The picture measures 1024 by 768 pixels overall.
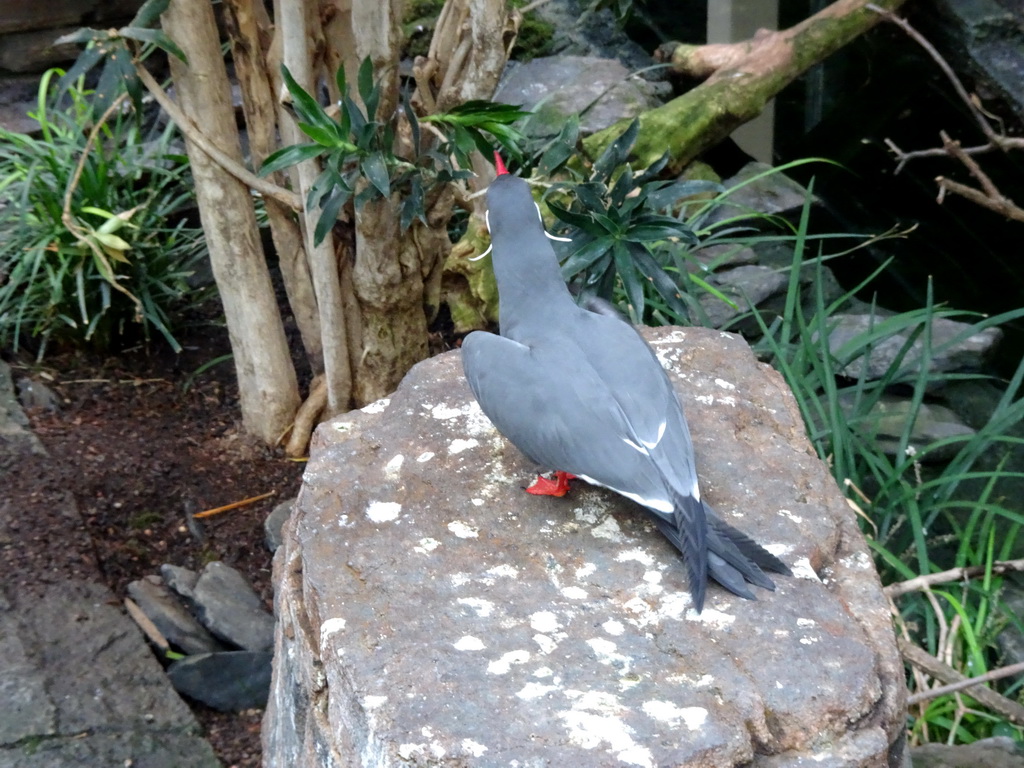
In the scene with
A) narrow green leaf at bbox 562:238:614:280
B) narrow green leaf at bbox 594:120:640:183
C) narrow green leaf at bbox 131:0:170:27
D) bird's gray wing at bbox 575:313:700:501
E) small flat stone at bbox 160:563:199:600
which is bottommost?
small flat stone at bbox 160:563:199:600

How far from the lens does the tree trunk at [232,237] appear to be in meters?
2.54

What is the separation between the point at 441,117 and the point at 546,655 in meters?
1.39

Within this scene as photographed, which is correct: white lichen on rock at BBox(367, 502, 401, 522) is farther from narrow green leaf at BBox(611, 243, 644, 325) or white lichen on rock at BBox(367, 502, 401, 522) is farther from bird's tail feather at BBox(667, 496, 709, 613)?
narrow green leaf at BBox(611, 243, 644, 325)

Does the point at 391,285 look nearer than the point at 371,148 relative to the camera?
No

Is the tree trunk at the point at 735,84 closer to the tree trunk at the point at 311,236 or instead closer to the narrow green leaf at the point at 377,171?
the tree trunk at the point at 311,236

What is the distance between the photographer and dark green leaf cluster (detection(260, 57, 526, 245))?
7.29ft

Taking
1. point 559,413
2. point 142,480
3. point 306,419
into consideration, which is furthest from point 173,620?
point 559,413

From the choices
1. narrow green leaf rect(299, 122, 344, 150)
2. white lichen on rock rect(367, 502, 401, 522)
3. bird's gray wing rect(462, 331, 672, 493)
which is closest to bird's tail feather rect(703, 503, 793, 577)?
bird's gray wing rect(462, 331, 672, 493)

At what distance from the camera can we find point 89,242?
2912mm

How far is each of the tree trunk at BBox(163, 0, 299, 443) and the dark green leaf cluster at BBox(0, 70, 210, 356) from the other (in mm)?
347

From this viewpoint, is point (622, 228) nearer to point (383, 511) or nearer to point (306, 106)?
point (306, 106)

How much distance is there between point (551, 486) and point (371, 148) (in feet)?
3.21

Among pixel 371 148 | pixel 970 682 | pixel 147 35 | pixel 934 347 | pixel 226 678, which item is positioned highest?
pixel 147 35

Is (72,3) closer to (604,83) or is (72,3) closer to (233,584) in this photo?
(604,83)
